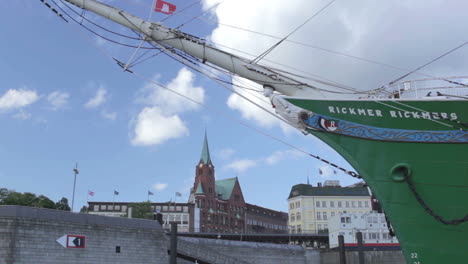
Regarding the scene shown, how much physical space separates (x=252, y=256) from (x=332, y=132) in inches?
1086

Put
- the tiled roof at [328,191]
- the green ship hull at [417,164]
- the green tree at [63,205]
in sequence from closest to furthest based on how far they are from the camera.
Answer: the green ship hull at [417,164] < the green tree at [63,205] < the tiled roof at [328,191]

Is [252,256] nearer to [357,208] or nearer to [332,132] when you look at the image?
[332,132]

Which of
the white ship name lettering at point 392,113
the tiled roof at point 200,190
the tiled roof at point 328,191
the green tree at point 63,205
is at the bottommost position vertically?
the white ship name lettering at point 392,113

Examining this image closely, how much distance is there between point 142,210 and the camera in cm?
7725

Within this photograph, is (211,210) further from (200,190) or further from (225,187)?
(225,187)

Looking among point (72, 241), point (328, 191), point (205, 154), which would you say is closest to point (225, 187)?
point (205, 154)

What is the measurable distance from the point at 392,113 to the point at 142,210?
2672 inches

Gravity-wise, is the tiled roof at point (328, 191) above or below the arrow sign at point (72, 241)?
above

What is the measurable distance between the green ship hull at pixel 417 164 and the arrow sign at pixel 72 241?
16000 millimetres

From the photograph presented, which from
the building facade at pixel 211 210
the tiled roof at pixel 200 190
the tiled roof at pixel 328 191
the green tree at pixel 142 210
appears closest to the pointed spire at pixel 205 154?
the building facade at pixel 211 210

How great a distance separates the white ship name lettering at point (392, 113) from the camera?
1368cm

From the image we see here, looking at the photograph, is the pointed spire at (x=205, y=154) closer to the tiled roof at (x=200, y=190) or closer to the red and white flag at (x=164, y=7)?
the tiled roof at (x=200, y=190)

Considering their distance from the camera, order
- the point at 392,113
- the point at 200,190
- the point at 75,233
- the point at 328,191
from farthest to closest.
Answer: the point at 200,190, the point at 328,191, the point at 75,233, the point at 392,113

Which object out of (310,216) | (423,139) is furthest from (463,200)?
(310,216)
